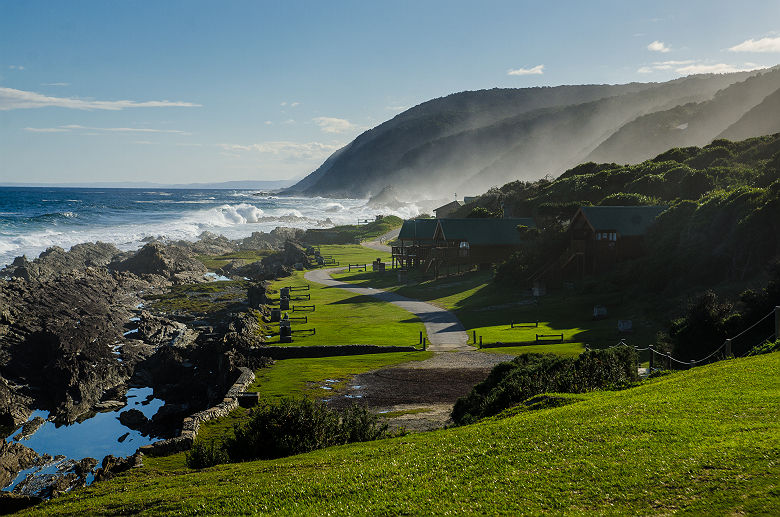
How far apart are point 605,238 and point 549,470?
47.9m

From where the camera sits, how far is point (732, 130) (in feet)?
426

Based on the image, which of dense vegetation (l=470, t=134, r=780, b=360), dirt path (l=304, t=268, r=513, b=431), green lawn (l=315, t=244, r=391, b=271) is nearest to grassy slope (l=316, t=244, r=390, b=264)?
Answer: green lawn (l=315, t=244, r=391, b=271)

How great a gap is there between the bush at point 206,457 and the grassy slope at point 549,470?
0.71 metres

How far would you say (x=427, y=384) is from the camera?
3200cm

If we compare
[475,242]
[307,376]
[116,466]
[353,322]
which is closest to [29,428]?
[116,466]

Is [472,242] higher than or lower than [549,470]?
→ higher

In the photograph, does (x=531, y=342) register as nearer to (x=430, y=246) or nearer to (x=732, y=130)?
(x=430, y=246)

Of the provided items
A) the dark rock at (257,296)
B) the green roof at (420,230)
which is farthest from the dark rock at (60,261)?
the green roof at (420,230)

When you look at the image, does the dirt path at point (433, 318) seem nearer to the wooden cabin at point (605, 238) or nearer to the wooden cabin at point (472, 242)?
the wooden cabin at point (472, 242)

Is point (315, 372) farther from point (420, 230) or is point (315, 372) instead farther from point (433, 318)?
point (420, 230)

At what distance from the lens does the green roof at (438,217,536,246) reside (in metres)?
75.4

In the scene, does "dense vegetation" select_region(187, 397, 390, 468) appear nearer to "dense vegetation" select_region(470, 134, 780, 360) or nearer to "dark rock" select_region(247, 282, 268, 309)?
"dense vegetation" select_region(470, 134, 780, 360)

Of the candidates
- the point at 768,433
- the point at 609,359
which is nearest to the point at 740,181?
the point at 609,359

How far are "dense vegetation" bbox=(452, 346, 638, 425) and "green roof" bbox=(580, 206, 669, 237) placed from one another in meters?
33.0
